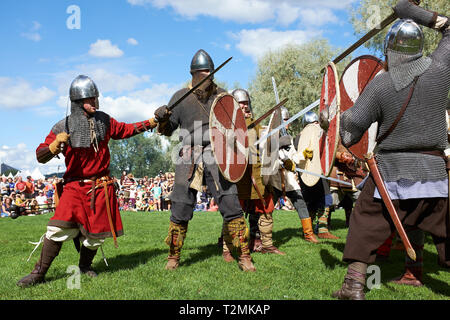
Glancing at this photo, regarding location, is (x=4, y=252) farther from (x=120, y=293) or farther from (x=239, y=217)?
(x=239, y=217)

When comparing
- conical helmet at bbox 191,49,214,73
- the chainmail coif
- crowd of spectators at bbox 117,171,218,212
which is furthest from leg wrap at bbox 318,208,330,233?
crowd of spectators at bbox 117,171,218,212

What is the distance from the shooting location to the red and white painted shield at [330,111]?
113 inches

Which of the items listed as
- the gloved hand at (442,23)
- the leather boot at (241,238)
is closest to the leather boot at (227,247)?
the leather boot at (241,238)

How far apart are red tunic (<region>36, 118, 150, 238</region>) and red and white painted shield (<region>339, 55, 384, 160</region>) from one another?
2.43 metres

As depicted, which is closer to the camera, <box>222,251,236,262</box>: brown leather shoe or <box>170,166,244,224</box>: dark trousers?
<box>170,166,244,224</box>: dark trousers

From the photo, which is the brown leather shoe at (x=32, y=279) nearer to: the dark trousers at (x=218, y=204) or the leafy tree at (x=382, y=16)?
the dark trousers at (x=218, y=204)

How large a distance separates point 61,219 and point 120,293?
3.00 feet

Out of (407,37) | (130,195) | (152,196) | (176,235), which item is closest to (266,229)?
(176,235)

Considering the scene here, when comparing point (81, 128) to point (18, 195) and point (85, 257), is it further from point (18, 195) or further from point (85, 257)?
point (18, 195)

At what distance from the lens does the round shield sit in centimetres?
515

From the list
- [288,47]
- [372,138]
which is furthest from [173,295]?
[288,47]

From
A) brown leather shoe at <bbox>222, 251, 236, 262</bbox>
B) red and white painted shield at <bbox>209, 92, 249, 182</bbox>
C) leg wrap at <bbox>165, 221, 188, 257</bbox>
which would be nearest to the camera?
red and white painted shield at <bbox>209, 92, 249, 182</bbox>

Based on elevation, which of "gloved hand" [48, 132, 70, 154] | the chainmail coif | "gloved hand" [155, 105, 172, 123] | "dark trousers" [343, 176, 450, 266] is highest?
"gloved hand" [155, 105, 172, 123]

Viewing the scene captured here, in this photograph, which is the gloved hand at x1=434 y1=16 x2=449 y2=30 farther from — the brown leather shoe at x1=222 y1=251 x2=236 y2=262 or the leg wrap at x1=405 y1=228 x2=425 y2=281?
the brown leather shoe at x1=222 y1=251 x2=236 y2=262
